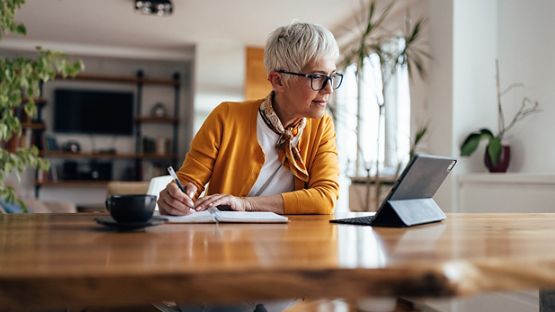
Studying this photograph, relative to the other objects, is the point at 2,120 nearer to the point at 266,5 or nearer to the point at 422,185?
the point at 422,185

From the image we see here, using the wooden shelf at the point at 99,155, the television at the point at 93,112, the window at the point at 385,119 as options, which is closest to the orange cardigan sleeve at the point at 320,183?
the window at the point at 385,119

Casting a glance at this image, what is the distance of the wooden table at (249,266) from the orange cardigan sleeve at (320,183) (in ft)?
2.00

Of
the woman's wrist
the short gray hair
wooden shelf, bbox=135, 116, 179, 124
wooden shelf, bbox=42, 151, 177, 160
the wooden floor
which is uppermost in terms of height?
wooden shelf, bbox=135, 116, 179, 124

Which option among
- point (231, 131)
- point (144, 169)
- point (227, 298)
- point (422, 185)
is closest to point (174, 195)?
point (231, 131)

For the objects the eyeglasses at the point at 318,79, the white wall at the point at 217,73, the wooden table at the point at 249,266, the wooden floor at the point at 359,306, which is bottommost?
the wooden floor at the point at 359,306

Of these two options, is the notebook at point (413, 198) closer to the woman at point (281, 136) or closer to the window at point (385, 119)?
the woman at point (281, 136)

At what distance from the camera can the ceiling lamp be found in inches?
211

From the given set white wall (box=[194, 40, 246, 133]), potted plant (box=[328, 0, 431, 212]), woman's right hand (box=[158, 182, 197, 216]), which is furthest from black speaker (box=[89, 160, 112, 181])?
woman's right hand (box=[158, 182, 197, 216])

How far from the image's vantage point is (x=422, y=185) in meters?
1.36

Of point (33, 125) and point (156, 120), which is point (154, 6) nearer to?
point (156, 120)

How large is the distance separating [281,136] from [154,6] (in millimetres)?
4041

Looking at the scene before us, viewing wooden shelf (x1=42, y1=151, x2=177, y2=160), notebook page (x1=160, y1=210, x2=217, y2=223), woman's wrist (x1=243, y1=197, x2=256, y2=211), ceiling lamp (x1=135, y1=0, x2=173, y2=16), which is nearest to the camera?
notebook page (x1=160, y1=210, x2=217, y2=223)

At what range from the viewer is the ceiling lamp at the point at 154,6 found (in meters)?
5.36

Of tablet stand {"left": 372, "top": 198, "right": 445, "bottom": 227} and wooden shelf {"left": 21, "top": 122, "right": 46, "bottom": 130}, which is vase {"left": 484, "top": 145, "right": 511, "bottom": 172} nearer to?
Answer: tablet stand {"left": 372, "top": 198, "right": 445, "bottom": 227}
